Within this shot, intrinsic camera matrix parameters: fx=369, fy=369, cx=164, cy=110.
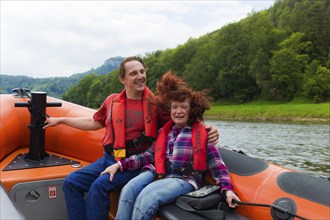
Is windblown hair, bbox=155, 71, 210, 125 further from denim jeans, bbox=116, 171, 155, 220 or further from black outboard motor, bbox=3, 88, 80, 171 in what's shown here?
black outboard motor, bbox=3, 88, 80, 171

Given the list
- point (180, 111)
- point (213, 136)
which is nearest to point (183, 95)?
point (180, 111)

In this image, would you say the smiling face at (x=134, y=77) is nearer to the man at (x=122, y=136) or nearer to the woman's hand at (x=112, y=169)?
the man at (x=122, y=136)

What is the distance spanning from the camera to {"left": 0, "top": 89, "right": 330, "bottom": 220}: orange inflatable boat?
1.93 m

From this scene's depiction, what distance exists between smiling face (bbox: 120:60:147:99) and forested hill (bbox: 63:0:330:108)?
30713 millimetres

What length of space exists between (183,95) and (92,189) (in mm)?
841

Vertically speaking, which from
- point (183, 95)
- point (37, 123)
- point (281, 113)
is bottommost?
point (281, 113)

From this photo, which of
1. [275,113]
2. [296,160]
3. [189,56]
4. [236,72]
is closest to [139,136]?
[296,160]

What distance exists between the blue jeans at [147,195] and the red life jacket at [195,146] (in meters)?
0.13

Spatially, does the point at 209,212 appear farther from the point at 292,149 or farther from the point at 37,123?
the point at 292,149

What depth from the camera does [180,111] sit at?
2.37 metres

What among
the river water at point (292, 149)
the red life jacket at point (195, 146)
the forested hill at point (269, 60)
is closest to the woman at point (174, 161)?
the red life jacket at point (195, 146)

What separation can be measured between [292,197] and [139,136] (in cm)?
112

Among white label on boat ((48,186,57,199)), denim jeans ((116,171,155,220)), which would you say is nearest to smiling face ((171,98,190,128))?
denim jeans ((116,171,155,220))

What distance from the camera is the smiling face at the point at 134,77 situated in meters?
2.64
